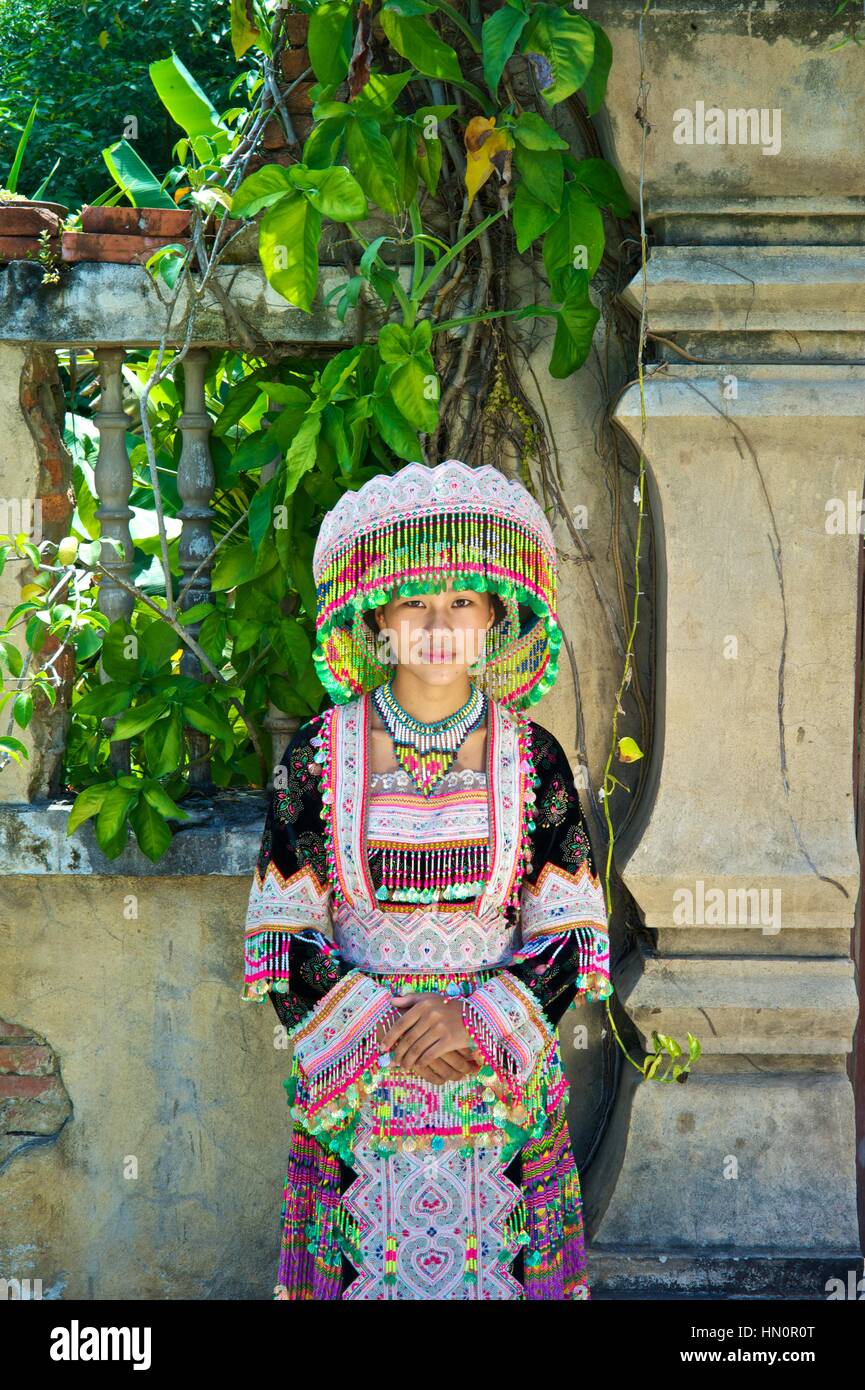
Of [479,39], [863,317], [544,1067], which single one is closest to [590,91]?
[479,39]

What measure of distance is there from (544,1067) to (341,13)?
192 cm

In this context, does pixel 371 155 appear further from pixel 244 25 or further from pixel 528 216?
pixel 244 25

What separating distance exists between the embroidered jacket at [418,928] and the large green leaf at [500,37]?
112 centimetres

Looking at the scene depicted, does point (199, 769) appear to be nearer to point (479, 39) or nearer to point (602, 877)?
point (602, 877)

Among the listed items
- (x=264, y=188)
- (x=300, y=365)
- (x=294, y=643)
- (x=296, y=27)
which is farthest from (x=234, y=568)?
(x=296, y=27)

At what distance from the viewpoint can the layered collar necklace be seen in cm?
242

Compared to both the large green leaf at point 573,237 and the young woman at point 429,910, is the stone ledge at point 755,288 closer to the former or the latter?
the large green leaf at point 573,237

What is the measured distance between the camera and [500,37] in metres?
2.51

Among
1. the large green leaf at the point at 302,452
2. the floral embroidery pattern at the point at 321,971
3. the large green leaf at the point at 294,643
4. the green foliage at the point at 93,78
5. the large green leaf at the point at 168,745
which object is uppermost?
the green foliage at the point at 93,78

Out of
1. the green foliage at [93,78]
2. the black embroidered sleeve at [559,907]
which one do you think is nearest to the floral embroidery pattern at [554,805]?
the black embroidered sleeve at [559,907]

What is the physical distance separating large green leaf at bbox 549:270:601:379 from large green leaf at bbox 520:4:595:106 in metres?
0.34

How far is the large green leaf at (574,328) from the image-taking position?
2.71m

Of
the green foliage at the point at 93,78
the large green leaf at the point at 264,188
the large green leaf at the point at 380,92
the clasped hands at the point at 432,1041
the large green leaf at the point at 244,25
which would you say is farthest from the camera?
the green foliage at the point at 93,78

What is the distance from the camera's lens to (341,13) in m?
2.59
